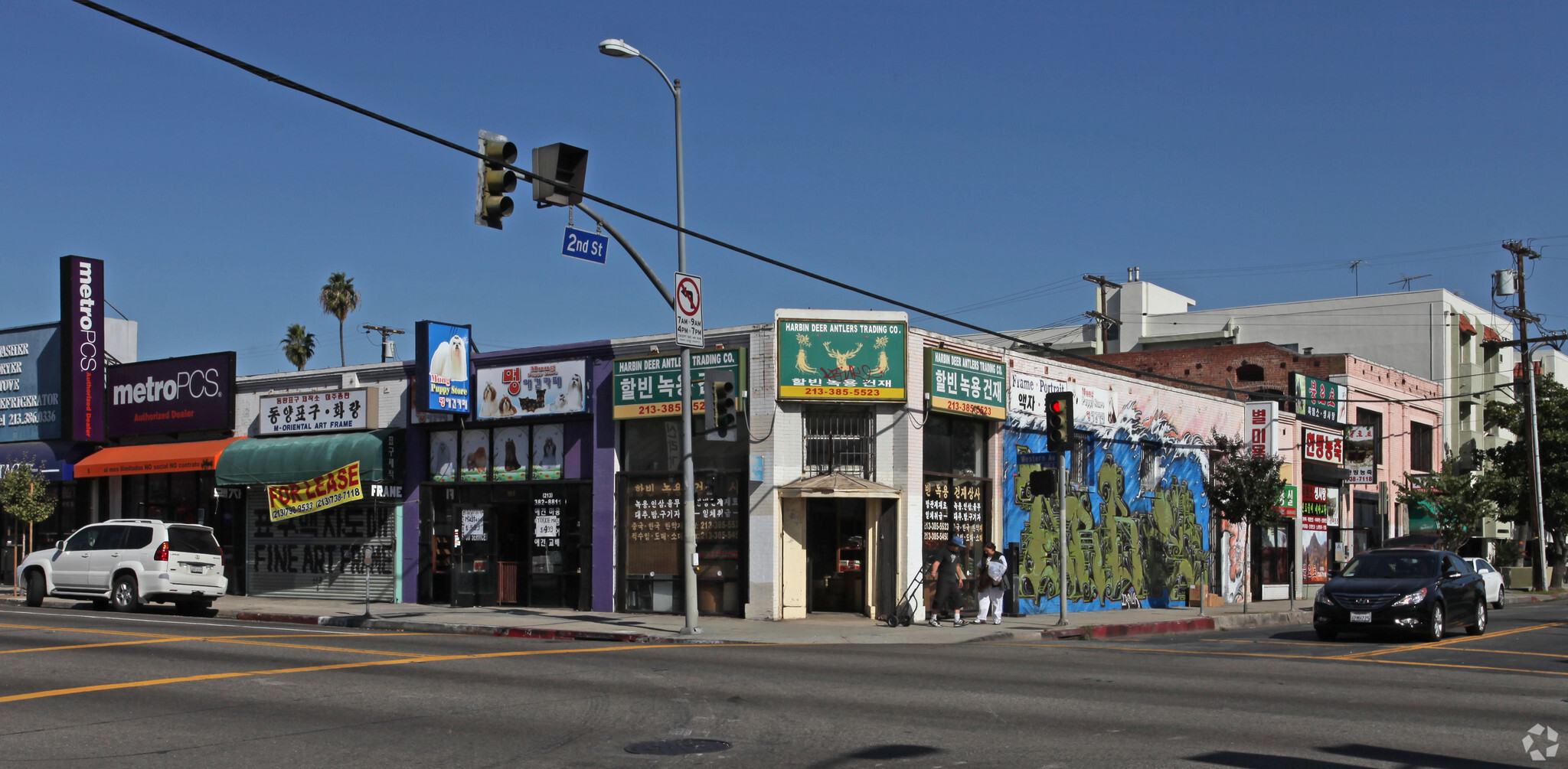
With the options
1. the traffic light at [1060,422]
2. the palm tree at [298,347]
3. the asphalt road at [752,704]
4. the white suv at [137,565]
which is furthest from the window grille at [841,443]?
the palm tree at [298,347]

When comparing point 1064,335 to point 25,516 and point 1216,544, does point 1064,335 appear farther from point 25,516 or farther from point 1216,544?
point 25,516

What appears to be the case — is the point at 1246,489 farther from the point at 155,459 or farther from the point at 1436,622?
the point at 155,459

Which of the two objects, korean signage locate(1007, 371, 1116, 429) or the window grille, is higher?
korean signage locate(1007, 371, 1116, 429)

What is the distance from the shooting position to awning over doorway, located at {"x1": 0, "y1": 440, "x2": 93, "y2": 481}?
33250 mm

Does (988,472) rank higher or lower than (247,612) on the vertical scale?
higher

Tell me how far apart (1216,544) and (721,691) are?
81.4 ft

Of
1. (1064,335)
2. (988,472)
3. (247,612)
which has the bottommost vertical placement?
(247,612)

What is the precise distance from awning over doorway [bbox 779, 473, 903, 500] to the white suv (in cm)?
1170

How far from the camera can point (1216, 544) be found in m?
34.2

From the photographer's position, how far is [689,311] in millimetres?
20734

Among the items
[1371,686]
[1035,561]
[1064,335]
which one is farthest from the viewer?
[1064,335]

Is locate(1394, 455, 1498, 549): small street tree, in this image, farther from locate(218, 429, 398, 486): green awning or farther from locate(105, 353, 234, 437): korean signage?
locate(105, 353, 234, 437): korean signage

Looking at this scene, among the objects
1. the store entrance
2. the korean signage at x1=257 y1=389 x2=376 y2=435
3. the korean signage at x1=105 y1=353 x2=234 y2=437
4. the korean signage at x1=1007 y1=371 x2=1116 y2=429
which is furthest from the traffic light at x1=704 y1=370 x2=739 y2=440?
the korean signage at x1=105 y1=353 x2=234 y2=437

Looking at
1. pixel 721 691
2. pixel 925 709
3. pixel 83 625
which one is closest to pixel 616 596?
pixel 83 625
